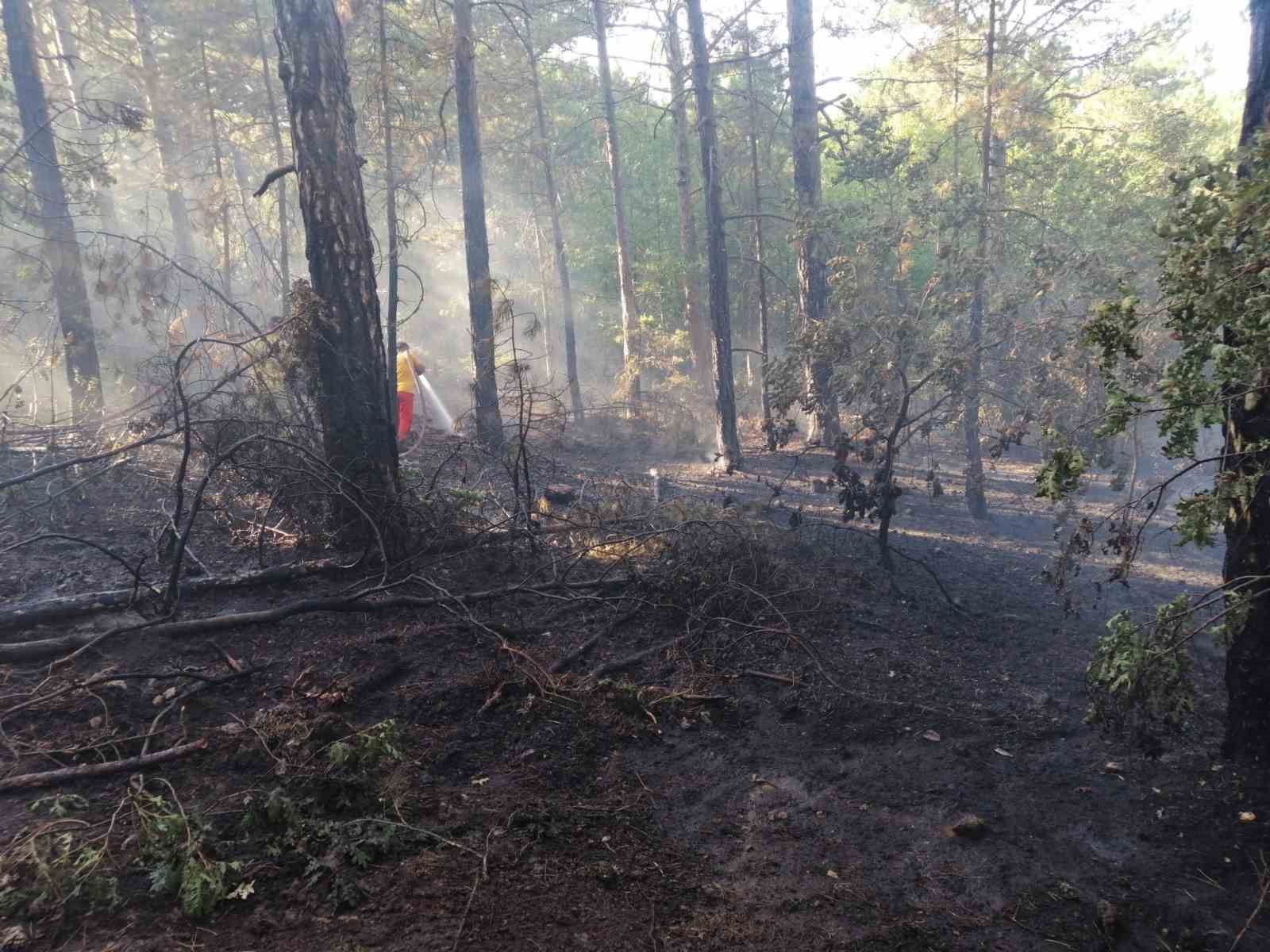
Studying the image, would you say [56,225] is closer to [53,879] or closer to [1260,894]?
[53,879]

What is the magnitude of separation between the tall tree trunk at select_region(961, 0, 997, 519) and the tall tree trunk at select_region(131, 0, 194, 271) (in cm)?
1539

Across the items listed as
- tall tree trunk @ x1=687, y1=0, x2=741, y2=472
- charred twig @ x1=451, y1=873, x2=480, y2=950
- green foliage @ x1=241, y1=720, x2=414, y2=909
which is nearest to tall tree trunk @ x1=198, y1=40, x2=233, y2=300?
tall tree trunk @ x1=687, y1=0, x2=741, y2=472

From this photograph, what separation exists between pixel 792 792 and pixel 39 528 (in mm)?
7365

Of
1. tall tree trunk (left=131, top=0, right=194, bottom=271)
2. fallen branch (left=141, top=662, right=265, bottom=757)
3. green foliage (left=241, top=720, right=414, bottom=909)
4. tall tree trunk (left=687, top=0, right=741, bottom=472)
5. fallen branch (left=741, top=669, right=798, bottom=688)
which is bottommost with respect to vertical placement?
fallen branch (left=741, top=669, right=798, bottom=688)

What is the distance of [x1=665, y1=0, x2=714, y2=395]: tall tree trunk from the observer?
20.8m

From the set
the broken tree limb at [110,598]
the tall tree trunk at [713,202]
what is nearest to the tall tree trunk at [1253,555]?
the broken tree limb at [110,598]

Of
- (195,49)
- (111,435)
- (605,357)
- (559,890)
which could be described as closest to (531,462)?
(111,435)

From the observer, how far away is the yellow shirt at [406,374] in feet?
41.0

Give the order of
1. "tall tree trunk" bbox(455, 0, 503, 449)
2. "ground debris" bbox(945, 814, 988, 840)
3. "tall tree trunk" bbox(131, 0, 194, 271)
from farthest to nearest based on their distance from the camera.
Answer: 1. "tall tree trunk" bbox(131, 0, 194, 271)
2. "tall tree trunk" bbox(455, 0, 503, 449)
3. "ground debris" bbox(945, 814, 988, 840)

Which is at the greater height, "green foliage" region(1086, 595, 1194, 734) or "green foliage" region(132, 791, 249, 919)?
"green foliage" region(1086, 595, 1194, 734)

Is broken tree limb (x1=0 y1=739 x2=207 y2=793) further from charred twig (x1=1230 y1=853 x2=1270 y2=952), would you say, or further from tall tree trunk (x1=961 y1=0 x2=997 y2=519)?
tall tree trunk (x1=961 y1=0 x2=997 y2=519)

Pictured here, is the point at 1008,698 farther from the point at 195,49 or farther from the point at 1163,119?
the point at 195,49

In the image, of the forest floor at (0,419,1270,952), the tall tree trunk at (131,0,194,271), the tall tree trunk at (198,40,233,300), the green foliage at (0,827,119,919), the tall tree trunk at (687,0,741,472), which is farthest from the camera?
the tall tree trunk at (131,0,194,271)

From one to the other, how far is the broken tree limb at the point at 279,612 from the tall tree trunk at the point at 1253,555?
13.0 feet
